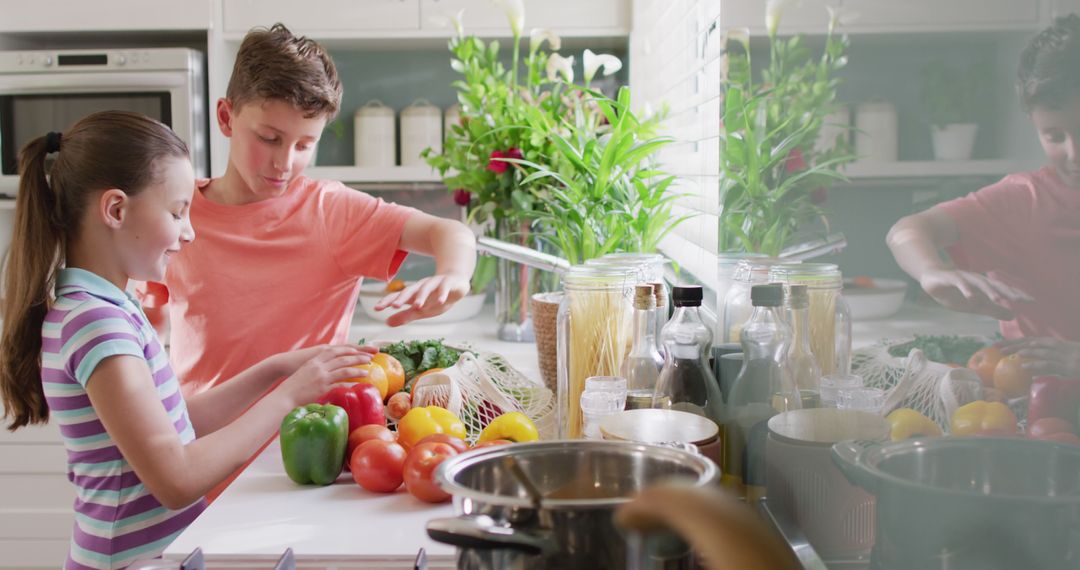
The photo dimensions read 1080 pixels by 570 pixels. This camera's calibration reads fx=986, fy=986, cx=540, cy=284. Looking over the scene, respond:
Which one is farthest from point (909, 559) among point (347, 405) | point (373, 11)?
point (373, 11)

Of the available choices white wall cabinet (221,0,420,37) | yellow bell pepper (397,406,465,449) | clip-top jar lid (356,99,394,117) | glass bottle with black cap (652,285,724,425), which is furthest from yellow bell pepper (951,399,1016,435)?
clip-top jar lid (356,99,394,117)

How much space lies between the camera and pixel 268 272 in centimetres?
189

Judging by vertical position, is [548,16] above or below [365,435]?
above

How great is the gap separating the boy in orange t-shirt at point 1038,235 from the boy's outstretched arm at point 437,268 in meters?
0.86

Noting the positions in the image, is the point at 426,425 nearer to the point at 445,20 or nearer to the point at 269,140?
the point at 269,140

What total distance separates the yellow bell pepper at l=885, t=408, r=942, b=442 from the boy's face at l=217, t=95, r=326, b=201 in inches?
49.8

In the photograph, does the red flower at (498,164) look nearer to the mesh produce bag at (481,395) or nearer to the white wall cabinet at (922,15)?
the mesh produce bag at (481,395)

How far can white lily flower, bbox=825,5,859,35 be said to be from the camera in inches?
24.8

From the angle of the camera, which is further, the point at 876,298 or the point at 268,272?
the point at 268,272

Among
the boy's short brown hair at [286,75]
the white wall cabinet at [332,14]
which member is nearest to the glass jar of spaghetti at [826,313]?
the boy's short brown hair at [286,75]

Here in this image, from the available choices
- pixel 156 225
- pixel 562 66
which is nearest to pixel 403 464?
pixel 156 225

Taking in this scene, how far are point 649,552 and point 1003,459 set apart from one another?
22 centimetres

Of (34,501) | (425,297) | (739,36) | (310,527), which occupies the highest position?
(739,36)

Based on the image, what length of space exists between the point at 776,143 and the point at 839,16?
276 millimetres
